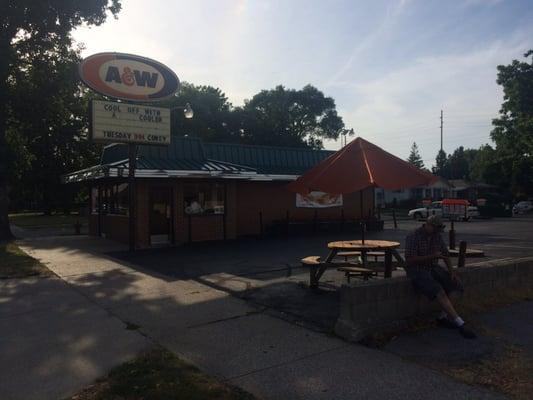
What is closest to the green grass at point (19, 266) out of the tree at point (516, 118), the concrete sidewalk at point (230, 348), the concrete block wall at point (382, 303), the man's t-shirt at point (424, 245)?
the concrete sidewalk at point (230, 348)

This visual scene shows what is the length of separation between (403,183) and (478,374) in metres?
3.44

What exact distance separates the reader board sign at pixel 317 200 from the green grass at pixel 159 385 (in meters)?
16.9

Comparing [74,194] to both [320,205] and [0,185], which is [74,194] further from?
[320,205]

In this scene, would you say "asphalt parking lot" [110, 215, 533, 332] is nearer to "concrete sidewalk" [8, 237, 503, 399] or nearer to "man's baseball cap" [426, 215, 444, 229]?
"concrete sidewalk" [8, 237, 503, 399]

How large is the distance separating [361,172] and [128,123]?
9.37m

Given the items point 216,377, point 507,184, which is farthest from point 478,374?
point 507,184

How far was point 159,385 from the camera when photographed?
4336mm

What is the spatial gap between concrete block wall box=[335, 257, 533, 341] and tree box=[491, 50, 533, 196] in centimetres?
3795

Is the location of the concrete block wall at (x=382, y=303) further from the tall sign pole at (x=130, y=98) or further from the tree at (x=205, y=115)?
the tree at (x=205, y=115)

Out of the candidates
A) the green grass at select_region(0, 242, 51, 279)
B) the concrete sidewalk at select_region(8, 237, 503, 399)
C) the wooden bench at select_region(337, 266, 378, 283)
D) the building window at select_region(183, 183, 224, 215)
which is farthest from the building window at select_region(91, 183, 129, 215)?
the wooden bench at select_region(337, 266, 378, 283)

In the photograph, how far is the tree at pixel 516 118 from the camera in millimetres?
41312

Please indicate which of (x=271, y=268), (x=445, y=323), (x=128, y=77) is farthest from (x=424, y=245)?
(x=128, y=77)

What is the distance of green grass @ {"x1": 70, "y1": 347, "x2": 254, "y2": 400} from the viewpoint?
4137 millimetres

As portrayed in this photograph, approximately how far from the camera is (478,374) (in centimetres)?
453
